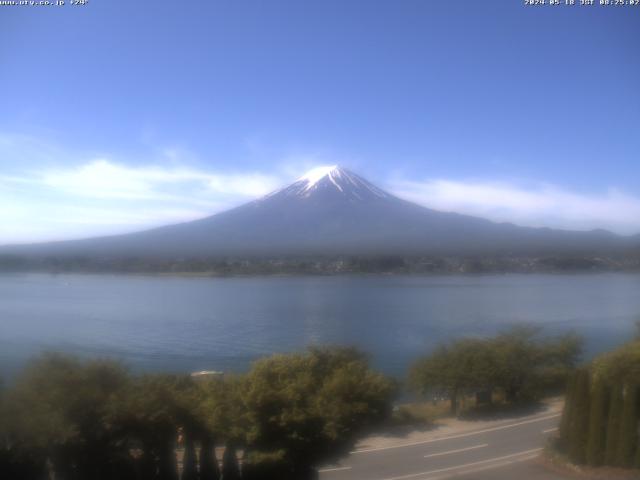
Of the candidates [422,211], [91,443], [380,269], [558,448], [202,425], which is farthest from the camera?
[422,211]

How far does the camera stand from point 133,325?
12.0m

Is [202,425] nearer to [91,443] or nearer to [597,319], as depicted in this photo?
[91,443]

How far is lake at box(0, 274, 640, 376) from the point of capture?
863 cm

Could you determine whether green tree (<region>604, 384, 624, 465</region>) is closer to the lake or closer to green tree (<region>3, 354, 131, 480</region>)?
green tree (<region>3, 354, 131, 480</region>)

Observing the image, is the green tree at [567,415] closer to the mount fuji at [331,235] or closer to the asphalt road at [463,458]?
the asphalt road at [463,458]

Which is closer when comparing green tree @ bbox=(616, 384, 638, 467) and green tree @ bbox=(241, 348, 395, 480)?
green tree @ bbox=(241, 348, 395, 480)

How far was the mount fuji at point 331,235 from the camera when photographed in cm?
1641

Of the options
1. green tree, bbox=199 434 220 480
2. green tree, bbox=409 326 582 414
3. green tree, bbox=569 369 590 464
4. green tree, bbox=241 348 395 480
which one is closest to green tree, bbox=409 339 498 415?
green tree, bbox=409 326 582 414

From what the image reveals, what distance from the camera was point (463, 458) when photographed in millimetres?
4242

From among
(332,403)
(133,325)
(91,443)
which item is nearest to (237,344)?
(133,325)

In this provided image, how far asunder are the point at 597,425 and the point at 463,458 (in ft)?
3.25

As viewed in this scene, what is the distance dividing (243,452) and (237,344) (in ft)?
21.0

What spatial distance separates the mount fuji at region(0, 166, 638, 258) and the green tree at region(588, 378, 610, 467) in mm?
11061

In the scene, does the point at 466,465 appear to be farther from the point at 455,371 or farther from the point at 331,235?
the point at 331,235
